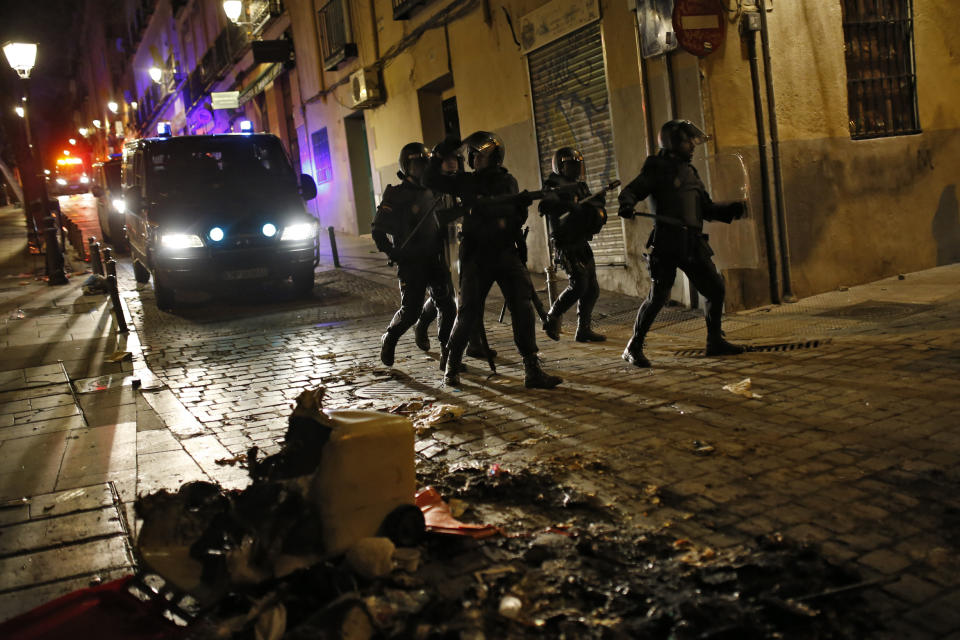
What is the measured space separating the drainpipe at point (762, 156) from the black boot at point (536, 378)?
12.9 ft

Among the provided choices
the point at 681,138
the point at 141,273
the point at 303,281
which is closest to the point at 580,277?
the point at 681,138

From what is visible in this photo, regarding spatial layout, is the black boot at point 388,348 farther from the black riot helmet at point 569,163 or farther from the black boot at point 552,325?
the black riot helmet at point 569,163

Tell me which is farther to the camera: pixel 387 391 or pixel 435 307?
pixel 435 307

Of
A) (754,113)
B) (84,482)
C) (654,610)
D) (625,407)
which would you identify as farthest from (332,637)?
(754,113)

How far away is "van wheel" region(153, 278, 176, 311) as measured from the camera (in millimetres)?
11312

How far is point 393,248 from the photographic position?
6887 mm

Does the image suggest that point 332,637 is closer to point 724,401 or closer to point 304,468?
point 304,468

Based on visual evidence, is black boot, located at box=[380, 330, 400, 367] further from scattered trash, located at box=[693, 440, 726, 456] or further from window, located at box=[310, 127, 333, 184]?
window, located at box=[310, 127, 333, 184]

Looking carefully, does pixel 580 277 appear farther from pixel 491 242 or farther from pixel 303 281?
pixel 303 281

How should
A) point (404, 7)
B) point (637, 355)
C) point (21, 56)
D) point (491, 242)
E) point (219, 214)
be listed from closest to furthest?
point (491, 242) → point (637, 355) → point (219, 214) → point (404, 7) → point (21, 56)

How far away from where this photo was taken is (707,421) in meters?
4.77

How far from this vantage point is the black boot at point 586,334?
26.0 ft

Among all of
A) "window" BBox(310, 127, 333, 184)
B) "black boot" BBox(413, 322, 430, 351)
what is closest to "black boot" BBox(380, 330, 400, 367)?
"black boot" BBox(413, 322, 430, 351)

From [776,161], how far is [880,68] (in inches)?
86.8
